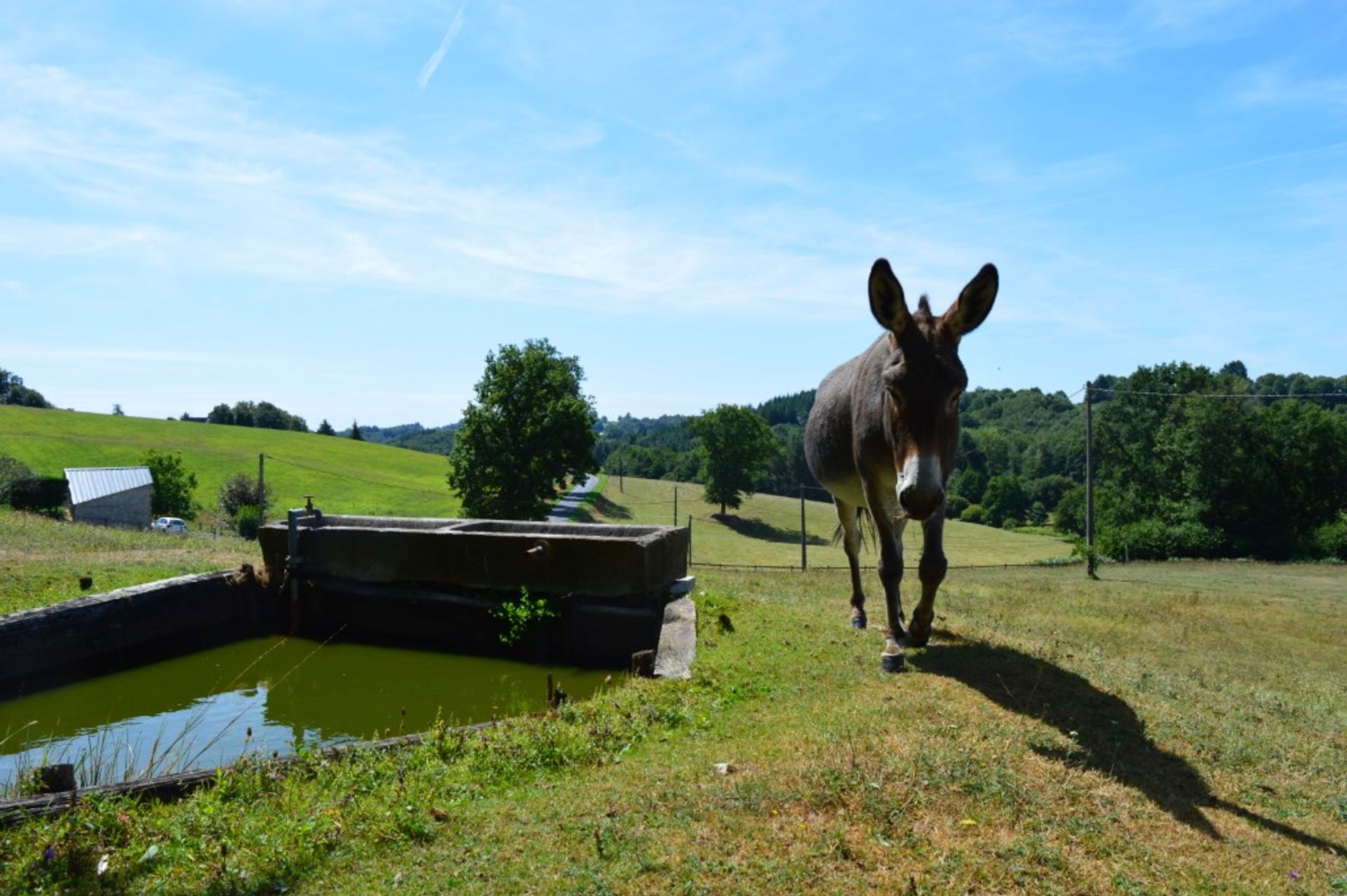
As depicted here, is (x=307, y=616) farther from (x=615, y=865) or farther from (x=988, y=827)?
(x=988, y=827)

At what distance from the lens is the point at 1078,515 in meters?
69.2

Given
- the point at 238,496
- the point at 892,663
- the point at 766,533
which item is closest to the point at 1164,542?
the point at 766,533

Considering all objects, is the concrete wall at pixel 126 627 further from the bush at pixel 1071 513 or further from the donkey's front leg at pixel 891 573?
the bush at pixel 1071 513

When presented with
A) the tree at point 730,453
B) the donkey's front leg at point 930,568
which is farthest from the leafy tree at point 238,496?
the donkey's front leg at point 930,568

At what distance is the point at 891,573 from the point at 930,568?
1.35 feet

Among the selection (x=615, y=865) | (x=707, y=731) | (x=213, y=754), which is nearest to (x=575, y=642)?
(x=213, y=754)

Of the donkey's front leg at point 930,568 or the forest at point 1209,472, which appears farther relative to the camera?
the forest at point 1209,472

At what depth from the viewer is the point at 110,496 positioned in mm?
39688

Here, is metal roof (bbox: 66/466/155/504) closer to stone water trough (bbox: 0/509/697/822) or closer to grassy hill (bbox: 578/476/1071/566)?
grassy hill (bbox: 578/476/1071/566)

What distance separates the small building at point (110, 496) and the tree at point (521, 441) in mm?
16492

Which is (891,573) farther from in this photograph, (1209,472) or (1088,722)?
(1209,472)

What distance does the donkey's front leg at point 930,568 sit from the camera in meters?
6.08

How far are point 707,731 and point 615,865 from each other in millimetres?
2038

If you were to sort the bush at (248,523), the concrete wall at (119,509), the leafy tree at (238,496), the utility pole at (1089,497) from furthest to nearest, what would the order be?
the leafy tree at (238,496) → the bush at (248,523) → the concrete wall at (119,509) → the utility pole at (1089,497)
